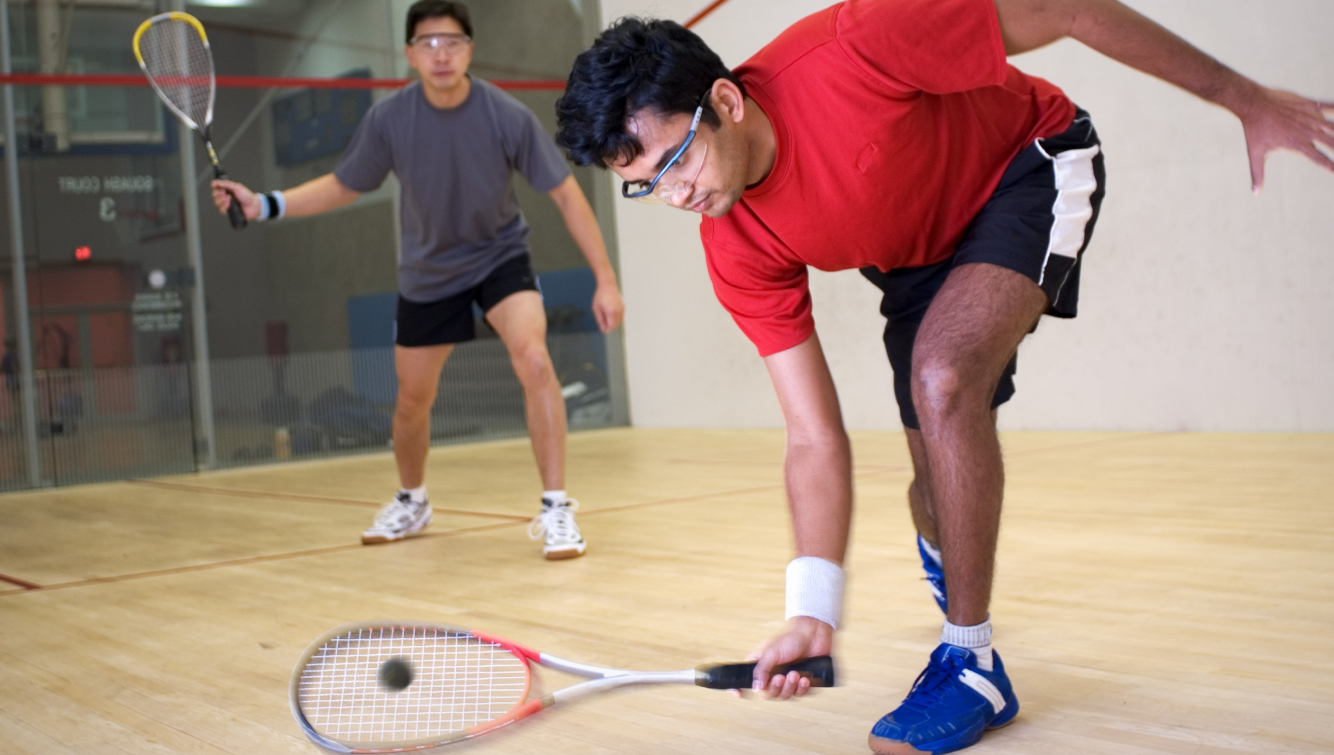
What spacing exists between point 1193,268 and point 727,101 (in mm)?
3573

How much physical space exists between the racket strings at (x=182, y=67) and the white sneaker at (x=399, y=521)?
1.12 metres

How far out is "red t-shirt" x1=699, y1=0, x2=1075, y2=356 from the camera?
121cm

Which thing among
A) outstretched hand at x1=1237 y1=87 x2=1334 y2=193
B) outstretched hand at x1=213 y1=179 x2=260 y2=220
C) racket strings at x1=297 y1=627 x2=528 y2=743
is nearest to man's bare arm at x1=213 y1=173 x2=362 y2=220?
outstretched hand at x1=213 y1=179 x2=260 y2=220

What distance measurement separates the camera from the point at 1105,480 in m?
3.16

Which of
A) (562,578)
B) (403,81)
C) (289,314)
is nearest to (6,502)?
(289,314)

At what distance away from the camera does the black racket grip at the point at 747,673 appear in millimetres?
1047

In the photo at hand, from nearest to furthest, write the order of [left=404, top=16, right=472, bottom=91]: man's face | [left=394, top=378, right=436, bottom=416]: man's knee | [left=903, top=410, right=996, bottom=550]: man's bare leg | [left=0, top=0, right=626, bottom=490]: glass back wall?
[left=903, top=410, right=996, bottom=550]: man's bare leg < [left=404, top=16, right=472, bottom=91]: man's face < [left=394, top=378, right=436, bottom=416]: man's knee < [left=0, top=0, right=626, bottom=490]: glass back wall

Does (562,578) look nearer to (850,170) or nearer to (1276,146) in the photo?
(850,170)

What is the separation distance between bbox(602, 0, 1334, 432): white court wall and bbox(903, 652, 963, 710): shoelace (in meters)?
3.25

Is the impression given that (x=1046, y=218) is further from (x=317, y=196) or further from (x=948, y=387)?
(x=317, y=196)

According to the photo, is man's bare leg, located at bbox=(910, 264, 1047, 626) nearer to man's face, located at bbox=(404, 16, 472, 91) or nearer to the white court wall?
man's face, located at bbox=(404, 16, 472, 91)

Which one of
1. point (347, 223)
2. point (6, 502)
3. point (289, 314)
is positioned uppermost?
point (347, 223)

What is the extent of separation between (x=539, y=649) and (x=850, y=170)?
829 mm

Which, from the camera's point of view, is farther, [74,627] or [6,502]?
[6,502]
